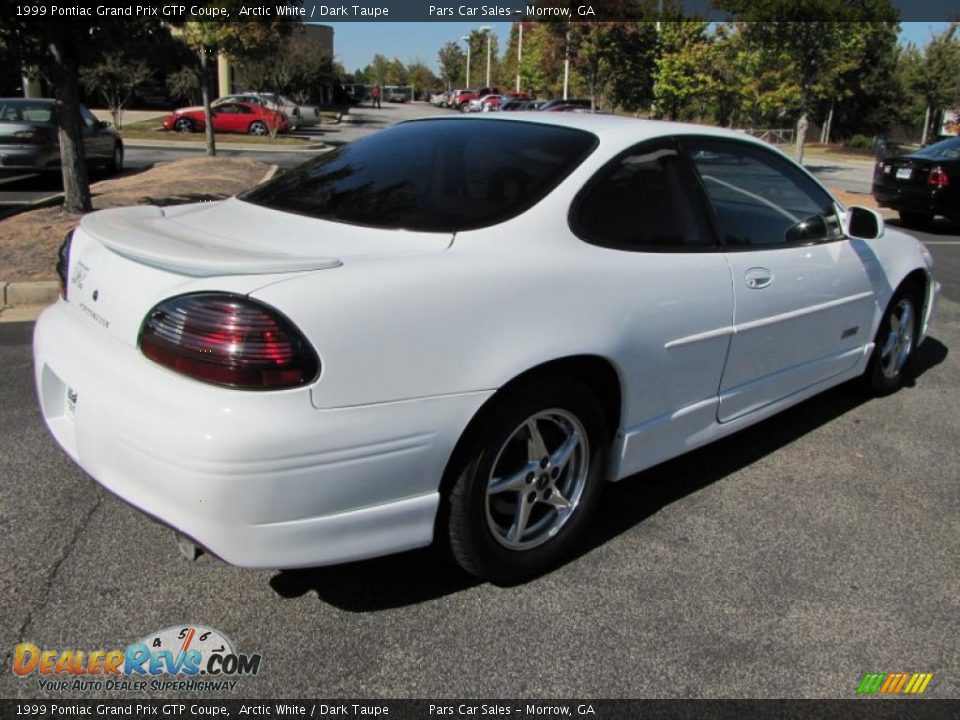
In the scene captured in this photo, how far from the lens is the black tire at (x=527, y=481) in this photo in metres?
2.50

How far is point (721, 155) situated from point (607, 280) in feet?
3.95

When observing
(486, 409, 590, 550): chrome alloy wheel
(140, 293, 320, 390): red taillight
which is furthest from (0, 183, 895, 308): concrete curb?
(486, 409, 590, 550): chrome alloy wheel

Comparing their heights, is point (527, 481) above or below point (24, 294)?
above

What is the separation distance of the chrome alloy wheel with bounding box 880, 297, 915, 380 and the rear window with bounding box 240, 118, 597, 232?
8.62 feet

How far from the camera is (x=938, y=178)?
39.1ft

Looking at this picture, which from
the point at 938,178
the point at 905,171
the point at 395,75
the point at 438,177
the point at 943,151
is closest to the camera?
the point at 438,177

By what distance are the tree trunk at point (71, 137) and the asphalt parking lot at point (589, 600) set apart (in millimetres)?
5609

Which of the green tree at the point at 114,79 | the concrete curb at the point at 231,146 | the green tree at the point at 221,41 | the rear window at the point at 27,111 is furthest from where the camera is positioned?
the green tree at the point at 114,79

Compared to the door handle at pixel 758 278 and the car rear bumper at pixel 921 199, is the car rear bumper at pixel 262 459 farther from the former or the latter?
the car rear bumper at pixel 921 199

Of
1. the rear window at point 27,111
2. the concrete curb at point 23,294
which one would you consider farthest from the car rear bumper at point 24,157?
the concrete curb at point 23,294

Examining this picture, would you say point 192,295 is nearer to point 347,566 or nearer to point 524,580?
point 347,566

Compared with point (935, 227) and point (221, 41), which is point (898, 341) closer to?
point (935, 227)

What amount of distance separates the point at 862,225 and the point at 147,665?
3624 millimetres

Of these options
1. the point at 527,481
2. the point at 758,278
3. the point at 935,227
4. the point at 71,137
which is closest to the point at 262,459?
the point at 527,481
